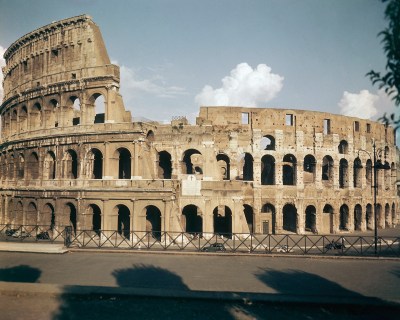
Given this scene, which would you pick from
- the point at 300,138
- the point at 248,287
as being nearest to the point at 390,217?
the point at 300,138

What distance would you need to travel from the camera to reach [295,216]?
103 ft

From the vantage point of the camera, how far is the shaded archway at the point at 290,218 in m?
31.6

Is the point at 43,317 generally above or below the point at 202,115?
below

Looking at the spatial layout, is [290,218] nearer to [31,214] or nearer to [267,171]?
[267,171]

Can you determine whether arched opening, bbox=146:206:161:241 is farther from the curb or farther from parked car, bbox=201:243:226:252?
the curb

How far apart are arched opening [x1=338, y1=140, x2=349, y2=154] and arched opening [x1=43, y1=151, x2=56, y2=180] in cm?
2870

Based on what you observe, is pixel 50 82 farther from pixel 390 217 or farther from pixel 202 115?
pixel 390 217

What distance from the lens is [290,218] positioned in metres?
32.9

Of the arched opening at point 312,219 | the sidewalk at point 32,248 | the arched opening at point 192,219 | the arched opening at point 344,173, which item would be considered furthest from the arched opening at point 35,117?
the arched opening at point 344,173

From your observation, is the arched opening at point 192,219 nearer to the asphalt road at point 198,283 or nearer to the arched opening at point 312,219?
the arched opening at point 312,219

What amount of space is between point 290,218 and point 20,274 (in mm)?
26215

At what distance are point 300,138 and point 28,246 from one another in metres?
24.4

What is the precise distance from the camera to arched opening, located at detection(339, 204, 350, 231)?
32906 millimetres

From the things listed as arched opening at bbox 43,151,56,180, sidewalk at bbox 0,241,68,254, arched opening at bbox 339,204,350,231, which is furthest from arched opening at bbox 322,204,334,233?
arched opening at bbox 43,151,56,180
